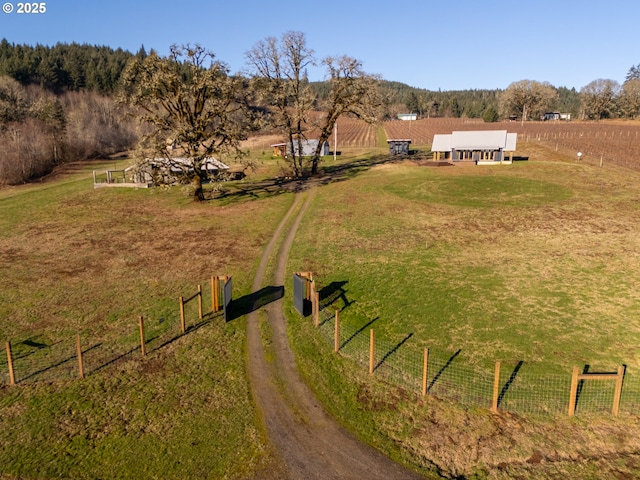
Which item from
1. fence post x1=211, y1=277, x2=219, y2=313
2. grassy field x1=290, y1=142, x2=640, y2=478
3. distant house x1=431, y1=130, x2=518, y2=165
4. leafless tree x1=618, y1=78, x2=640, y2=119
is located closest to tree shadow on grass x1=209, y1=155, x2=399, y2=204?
grassy field x1=290, y1=142, x2=640, y2=478

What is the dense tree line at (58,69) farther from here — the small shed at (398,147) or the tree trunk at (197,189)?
the tree trunk at (197,189)

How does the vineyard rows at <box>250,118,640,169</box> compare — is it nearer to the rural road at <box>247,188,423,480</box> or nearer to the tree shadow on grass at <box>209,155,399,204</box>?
the tree shadow on grass at <box>209,155,399,204</box>

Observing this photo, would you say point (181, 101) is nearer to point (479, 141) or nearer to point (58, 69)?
point (479, 141)

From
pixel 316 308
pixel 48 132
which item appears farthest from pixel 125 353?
pixel 48 132

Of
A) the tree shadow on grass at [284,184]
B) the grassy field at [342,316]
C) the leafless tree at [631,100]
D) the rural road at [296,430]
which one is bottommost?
the rural road at [296,430]

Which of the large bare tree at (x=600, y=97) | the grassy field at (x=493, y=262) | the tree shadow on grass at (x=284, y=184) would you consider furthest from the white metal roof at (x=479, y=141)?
the large bare tree at (x=600, y=97)

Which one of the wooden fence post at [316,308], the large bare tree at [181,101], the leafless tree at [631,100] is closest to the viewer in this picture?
the wooden fence post at [316,308]
